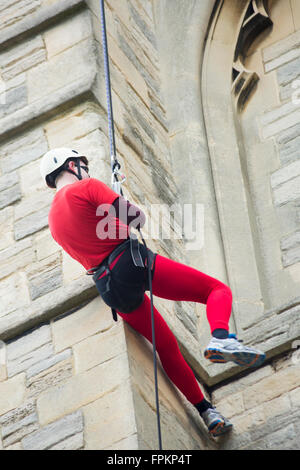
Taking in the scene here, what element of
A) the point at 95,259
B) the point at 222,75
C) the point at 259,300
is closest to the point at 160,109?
the point at 222,75

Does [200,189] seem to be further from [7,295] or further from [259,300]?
[7,295]

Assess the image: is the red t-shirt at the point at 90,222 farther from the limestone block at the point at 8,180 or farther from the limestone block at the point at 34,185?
the limestone block at the point at 8,180

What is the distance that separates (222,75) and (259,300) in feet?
6.37

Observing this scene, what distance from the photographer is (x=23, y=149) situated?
7340mm

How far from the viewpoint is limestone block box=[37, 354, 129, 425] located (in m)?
6.01

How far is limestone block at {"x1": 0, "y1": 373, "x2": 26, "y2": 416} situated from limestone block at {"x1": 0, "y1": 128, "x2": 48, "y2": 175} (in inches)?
57.1

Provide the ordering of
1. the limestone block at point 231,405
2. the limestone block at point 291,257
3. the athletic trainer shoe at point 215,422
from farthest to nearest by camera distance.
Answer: the limestone block at point 291,257 → the limestone block at point 231,405 → the athletic trainer shoe at point 215,422

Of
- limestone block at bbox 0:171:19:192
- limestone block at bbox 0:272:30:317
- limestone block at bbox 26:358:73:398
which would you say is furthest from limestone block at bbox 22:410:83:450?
limestone block at bbox 0:171:19:192

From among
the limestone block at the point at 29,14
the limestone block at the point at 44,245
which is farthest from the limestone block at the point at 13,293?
the limestone block at the point at 29,14

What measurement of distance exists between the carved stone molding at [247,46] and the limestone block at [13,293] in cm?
242

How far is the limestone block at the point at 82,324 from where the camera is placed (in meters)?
6.28

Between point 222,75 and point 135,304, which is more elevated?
point 222,75

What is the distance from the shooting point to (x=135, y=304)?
20.2 ft

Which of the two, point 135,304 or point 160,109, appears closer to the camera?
point 135,304
